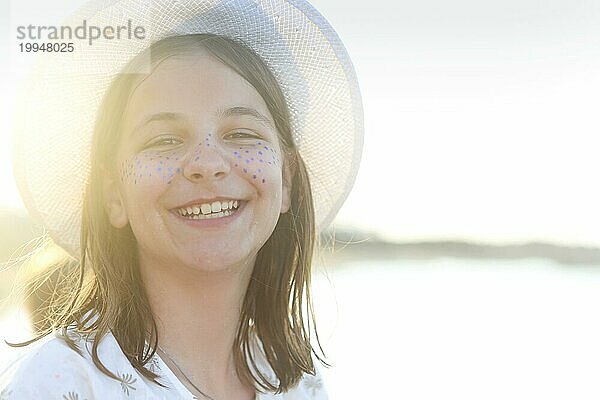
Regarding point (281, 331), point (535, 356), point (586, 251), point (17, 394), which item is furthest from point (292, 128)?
point (586, 251)

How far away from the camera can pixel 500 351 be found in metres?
2.21

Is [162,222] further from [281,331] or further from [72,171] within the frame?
[281,331]

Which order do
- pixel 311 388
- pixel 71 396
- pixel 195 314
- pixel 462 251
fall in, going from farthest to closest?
pixel 462 251 < pixel 311 388 < pixel 195 314 < pixel 71 396

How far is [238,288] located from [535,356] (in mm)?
1332

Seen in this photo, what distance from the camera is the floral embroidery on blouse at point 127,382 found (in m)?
0.88

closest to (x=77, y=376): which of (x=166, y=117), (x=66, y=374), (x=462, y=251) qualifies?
(x=66, y=374)

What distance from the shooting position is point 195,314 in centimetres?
96

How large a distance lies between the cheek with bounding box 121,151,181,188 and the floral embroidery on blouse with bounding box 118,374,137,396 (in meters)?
0.17

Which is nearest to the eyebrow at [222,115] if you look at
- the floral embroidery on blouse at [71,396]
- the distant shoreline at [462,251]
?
the floral embroidery on blouse at [71,396]

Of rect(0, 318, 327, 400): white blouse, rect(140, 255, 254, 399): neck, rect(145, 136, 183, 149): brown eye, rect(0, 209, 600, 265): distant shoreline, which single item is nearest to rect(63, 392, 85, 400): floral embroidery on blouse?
rect(0, 318, 327, 400): white blouse

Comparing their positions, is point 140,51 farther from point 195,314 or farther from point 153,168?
point 195,314

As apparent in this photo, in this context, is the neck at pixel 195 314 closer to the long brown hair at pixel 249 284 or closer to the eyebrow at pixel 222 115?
the long brown hair at pixel 249 284

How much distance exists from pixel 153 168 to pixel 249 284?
187mm

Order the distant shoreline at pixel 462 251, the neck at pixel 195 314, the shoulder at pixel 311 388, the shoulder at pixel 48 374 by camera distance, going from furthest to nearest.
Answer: the distant shoreline at pixel 462 251
the shoulder at pixel 311 388
the neck at pixel 195 314
the shoulder at pixel 48 374
